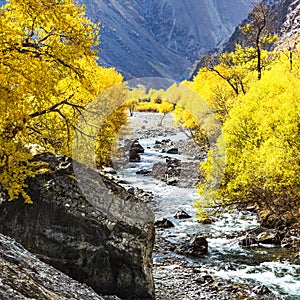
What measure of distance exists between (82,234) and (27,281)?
668 cm

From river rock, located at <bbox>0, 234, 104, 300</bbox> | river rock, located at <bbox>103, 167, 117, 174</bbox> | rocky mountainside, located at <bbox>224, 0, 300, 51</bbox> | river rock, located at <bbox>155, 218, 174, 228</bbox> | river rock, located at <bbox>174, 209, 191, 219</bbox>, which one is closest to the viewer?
river rock, located at <bbox>0, 234, 104, 300</bbox>

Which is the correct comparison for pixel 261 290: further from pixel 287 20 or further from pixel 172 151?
pixel 287 20

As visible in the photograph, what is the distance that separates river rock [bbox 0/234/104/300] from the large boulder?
146 inches

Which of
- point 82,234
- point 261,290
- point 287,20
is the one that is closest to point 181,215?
point 261,290

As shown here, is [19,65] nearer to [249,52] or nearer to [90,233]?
[90,233]

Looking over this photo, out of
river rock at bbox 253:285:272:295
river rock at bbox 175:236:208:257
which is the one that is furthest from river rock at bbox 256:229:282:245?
river rock at bbox 253:285:272:295

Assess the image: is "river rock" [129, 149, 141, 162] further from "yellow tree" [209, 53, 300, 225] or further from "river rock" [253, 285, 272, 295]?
"river rock" [253, 285, 272, 295]

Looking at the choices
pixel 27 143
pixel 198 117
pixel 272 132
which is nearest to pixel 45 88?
pixel 27 143

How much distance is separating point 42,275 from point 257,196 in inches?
685

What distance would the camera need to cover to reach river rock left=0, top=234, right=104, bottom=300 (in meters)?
4.48

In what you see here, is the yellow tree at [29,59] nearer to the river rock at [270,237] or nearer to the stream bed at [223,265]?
the stream bed at [223,265]

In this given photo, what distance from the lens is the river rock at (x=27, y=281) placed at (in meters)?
4.48

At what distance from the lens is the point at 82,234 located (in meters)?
11.6

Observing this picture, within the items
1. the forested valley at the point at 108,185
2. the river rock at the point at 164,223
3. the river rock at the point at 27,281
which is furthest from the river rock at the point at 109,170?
the river rock at the point at 27,281
